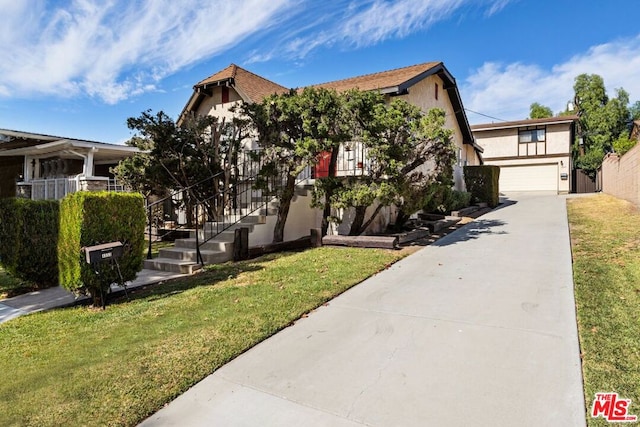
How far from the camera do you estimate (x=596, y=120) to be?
3053cm

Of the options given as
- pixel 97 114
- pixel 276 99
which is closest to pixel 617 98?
pixel 276 99

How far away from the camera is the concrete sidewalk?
546cm

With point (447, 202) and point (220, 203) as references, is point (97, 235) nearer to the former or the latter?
point (220, 203)

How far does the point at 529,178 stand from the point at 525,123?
4.08m

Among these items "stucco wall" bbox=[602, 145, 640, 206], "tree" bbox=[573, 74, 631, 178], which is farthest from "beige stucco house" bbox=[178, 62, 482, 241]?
"tree" bbox=[573, 74, 631, 178]

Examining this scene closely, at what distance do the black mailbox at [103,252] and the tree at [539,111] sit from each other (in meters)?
44.4

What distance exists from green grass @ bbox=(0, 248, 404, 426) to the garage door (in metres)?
25.4

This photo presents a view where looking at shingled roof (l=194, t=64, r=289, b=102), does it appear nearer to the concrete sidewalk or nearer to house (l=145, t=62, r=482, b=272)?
house (l=145, t=62, r=482, b=272)

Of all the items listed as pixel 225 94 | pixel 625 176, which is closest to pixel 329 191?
pixel 225 94

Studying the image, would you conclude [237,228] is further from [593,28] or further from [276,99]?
[593,28]

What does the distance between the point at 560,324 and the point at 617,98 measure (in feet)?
118

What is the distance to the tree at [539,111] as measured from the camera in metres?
40.1

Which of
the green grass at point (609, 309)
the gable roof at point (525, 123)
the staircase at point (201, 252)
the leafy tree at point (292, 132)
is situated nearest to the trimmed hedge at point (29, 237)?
the staircase at point (201, 252)

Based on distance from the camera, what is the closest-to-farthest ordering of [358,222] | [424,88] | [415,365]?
[415,365] < [358,222] < [424,88]
